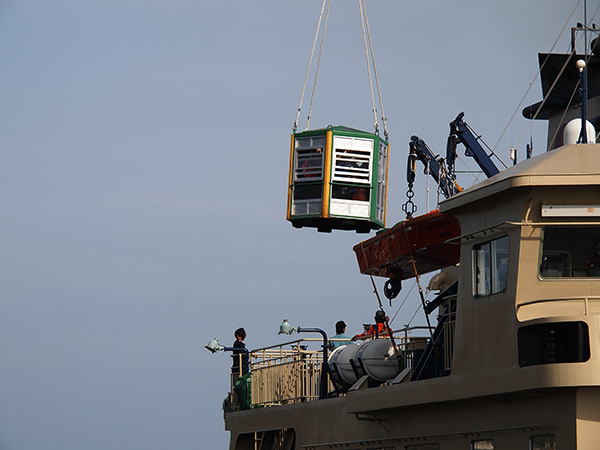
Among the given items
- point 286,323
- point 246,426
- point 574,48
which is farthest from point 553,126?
point 246,426

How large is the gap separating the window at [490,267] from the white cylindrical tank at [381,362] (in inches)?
148

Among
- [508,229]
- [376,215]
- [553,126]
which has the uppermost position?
[553,126]

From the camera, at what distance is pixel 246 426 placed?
84.3 ft

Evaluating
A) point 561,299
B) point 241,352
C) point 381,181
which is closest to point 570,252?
point 561,299

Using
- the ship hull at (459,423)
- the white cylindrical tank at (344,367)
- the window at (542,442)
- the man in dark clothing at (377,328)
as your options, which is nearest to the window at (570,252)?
the ship hull at (459,423)

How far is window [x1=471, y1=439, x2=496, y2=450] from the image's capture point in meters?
16.2

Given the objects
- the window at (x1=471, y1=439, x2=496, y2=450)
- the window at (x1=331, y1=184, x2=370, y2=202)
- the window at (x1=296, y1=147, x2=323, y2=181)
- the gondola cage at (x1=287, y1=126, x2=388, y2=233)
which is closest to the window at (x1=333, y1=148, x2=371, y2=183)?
the gondola cage at (x1=287, y1=126, x2=388, y2=233)

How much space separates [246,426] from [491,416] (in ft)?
34.4

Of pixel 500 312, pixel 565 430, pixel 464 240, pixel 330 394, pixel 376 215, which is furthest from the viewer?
pixel 376 215

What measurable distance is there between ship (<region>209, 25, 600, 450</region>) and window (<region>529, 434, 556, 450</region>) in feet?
0.06

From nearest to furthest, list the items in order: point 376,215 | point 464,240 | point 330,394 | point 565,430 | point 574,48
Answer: point 565,430 < point 464,240 < point 330,394 < point 376,215 < point 574,48

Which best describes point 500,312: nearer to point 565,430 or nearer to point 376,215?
point 565,430

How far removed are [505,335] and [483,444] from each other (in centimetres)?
168

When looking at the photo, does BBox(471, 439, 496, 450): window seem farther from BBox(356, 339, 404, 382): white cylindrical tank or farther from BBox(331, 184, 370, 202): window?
BBox(331, 184, 370, 202): window
